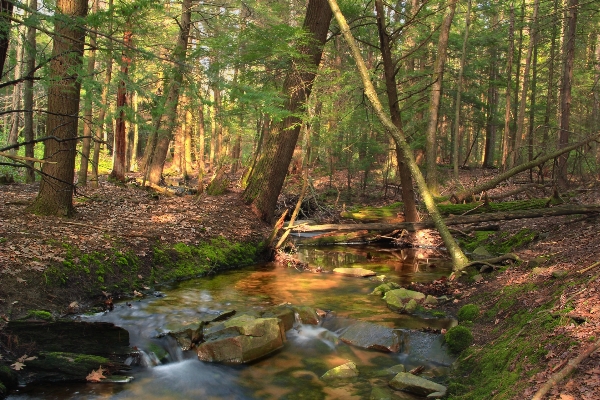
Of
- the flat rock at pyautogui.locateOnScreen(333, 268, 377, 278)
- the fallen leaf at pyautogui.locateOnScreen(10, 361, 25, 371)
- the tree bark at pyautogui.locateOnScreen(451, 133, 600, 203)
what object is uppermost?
the tree bark at pyautogui.locateOnScreen(451, 133, 600, 203)

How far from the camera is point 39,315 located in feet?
19.6

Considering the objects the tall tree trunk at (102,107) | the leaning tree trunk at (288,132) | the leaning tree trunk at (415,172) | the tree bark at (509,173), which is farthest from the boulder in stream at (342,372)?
the tree bark at (509,173)

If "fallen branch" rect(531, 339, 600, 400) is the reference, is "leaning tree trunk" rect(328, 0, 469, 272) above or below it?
above

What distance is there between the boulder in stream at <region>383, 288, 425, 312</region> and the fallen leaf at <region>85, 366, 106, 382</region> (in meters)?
4.84

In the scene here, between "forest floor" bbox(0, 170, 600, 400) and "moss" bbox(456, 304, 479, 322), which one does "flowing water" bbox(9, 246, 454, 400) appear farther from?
"forest floor" bbox(0, 170, 600, 400)

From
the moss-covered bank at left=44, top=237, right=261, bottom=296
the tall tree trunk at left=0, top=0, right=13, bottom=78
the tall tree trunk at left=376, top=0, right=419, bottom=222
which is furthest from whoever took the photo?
the tall tree trunk at left=376, top=0, right=419, bottom=222

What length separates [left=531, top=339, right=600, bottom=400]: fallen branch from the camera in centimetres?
319

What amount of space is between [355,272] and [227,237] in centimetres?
358

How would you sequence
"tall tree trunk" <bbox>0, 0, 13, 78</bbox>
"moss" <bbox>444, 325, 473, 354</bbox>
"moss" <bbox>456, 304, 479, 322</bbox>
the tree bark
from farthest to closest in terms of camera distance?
the tree bark
"moss" <bbox>456, 304, 479, 322</bbox>
"moss" <bbox>444, 325, 473, 354</bbox>
"tall tree trunk" <bbox>0, 0, 13, 78</bbox>

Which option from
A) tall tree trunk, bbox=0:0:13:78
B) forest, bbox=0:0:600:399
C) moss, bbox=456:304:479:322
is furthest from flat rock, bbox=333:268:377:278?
tall tree trunk, bbox=0:0:13:78

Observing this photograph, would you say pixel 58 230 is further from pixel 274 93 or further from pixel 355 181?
pixel 355 181

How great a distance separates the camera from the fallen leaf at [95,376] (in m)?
5.16

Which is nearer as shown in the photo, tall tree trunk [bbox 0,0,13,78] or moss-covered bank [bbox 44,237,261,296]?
tall tree trunk [bbox 0,0,13,78]

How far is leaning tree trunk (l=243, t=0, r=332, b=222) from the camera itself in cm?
1244
